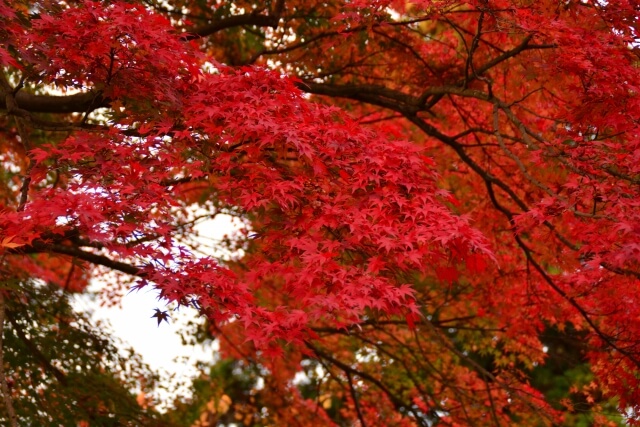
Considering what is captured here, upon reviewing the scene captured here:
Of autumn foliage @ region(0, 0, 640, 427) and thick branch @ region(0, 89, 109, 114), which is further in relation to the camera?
thick branch @ region(0, 89, 109, 114)

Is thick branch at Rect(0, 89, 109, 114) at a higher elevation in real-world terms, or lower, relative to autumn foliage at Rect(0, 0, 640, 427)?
higher

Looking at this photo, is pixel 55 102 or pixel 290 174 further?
pixel 55 102

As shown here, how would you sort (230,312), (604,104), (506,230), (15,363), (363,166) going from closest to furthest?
(230,312) → (363,166) → (604,104) → (15,363) → (506,230)

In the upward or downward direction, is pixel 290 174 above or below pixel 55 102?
below

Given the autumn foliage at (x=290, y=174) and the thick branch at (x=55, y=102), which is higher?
the thick branch at (x=55, y=102)

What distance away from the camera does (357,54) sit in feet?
22.1

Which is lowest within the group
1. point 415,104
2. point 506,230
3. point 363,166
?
point 363,166

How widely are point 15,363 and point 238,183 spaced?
287 cm

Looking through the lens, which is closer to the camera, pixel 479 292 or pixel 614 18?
pixel 614 18

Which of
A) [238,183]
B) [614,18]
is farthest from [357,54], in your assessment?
[238,183]

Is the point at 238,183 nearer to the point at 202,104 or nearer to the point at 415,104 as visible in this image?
the point at 202,104

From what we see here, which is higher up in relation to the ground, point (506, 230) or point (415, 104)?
point (415, 104)

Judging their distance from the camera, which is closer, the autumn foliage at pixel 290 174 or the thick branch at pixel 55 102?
the autumn foliage at pixel 290 174

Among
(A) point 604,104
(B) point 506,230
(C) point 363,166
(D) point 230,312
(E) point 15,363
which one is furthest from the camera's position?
(B) point 506,230
